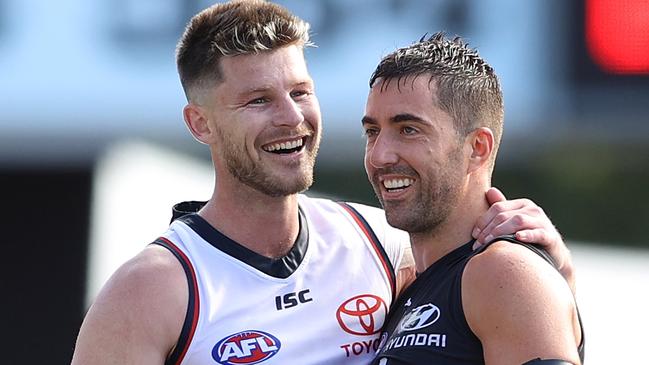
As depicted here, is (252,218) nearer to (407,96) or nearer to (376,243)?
(376,243)

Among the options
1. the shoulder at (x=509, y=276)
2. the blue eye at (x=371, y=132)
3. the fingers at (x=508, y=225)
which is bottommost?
the shoulder at (x=509, y=276)

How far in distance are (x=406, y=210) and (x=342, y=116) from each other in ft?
9.37

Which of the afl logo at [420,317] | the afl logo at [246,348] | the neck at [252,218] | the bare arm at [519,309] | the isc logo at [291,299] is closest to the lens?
the bare arm at [519,309]

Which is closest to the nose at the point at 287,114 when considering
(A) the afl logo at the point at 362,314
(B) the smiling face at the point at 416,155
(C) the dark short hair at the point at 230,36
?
(C) the dark short hair at the point at 230,36

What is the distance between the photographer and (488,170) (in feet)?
11.2

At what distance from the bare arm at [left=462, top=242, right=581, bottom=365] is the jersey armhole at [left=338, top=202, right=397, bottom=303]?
0.63 meters

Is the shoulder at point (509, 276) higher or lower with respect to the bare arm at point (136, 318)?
higher

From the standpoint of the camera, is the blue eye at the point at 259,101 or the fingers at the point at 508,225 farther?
the blue eye at the point at 259,101

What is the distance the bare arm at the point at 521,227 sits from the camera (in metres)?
3.21

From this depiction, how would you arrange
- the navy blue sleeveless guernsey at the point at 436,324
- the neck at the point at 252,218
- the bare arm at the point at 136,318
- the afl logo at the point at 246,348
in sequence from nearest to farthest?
the navy blue sleeveless guernsey at the point at 436,324 < the bare arm at the point at 136,318 < the afl logo at the point at 246,348 < the neck at the point at 252,218

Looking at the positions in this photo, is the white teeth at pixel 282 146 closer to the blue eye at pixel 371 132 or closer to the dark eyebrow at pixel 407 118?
the blue eye at pixel 371 132

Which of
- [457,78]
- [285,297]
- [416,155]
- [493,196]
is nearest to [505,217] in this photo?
[493,196]

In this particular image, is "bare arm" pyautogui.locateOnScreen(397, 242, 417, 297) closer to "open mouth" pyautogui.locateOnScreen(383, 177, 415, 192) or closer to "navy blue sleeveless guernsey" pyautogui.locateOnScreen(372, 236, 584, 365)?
"navy blue sleeveless guernsey" pyautogui.locateOnScreen(372, 236, 584, 365)

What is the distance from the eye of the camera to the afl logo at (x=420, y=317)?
3.18 metres
